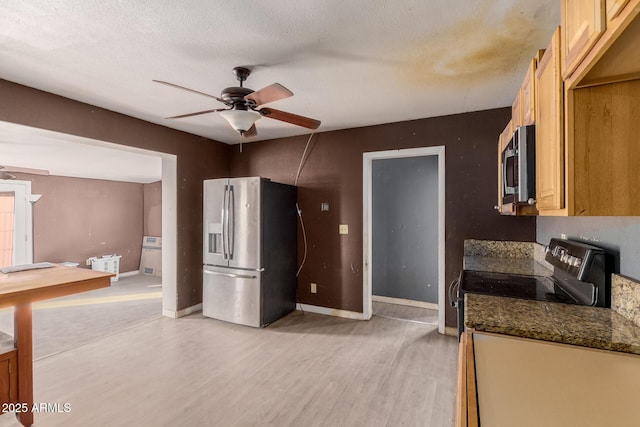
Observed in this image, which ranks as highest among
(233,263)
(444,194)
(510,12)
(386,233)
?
(510,12)

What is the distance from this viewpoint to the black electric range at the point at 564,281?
1.38 meters

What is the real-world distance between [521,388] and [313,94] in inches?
98.7

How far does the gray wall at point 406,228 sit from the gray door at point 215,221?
220 cm

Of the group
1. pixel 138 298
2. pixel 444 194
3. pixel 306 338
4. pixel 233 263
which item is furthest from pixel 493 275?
pixel 138 298

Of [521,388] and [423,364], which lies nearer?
[521,388]

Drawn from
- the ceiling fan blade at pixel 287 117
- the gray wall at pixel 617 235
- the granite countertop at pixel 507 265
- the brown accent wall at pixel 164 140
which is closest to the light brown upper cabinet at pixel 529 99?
the gray wall at pixel 617 235

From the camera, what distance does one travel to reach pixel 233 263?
357 centimetres

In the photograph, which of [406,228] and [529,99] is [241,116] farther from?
[406,228]

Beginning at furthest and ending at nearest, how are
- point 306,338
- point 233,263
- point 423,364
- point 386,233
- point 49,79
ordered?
point 386,233 → point 233,263 → point 306,338 → point 423,364 → point 49,79

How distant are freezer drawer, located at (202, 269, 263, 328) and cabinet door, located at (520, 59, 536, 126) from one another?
2.84 metres

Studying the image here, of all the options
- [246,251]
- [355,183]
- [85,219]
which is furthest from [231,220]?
[85,219]

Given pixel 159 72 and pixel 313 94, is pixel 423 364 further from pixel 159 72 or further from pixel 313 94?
pixel 159 72

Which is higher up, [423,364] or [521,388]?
[521,388]

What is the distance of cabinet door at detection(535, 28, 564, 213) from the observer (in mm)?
1047
